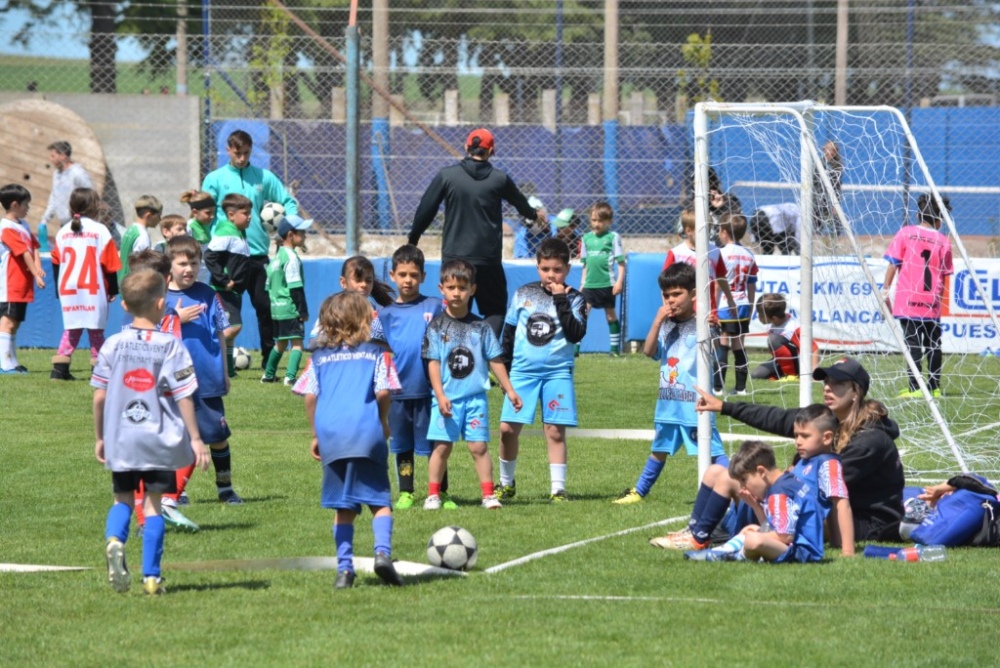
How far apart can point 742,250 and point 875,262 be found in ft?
5.78

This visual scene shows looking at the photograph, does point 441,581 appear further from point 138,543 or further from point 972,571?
point 972,571

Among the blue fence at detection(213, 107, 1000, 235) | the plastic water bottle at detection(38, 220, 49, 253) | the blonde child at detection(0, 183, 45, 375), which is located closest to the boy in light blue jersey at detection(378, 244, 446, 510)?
the blonde child at detection(0, 183, 45, 375)

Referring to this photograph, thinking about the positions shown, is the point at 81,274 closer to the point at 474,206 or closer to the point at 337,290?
the point at 337,290

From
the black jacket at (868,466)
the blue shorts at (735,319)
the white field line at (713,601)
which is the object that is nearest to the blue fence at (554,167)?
the blue shorts at (735,319)

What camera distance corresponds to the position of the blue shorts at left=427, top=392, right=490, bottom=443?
8.58 metres

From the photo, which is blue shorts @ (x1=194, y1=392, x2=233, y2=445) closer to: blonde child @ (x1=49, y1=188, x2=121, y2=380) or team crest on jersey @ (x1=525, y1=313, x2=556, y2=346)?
team crest on jersey @ (x1=525, y1=313, x2=556, y2=346)

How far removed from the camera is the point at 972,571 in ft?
22.8

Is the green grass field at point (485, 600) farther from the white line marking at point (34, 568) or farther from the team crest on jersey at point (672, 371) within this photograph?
the team crest on jersey at point (672, 371)

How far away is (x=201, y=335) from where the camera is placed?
8.52m

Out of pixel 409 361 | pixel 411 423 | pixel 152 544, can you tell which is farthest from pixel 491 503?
pixel 152 544

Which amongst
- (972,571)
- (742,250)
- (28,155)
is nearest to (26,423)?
(742,250)

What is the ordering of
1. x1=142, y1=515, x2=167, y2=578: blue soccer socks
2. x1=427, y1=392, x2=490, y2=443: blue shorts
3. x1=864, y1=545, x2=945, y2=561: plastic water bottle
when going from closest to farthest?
x1=142, y1=515, x2=167, y2=578: blue soccer socks
x1=864, y1=545, x2=945, y2=561: plastic water bottle
x1=427, y1=392, x2=490, y2=443: blue shorts

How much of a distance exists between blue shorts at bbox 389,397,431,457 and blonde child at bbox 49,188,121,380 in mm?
6467

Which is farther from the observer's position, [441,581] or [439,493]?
[439,493]
